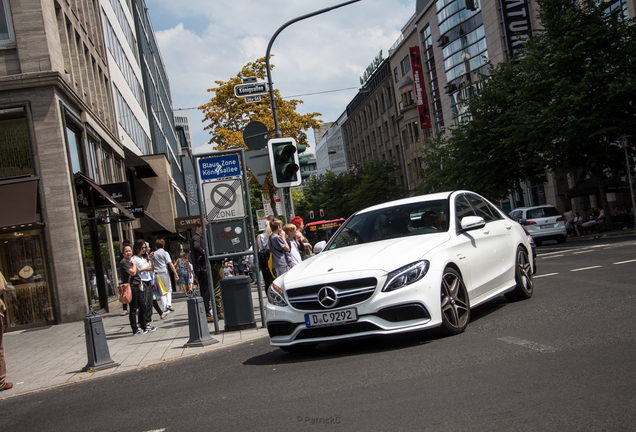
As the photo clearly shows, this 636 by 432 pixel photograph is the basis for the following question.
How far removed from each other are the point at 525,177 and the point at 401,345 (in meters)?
31.6

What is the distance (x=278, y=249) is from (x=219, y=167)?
1843mm

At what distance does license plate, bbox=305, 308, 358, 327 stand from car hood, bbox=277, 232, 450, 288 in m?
0.33

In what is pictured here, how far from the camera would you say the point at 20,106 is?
17.4 metres

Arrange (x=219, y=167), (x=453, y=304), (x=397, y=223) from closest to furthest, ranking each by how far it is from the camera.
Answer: (x=453, y=304) → (x=397, y=223) → (x=219, y=167)

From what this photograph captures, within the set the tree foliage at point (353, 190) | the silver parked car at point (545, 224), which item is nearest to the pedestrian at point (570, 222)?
the silver parked car at point (545, 224)

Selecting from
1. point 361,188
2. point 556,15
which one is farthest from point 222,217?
point 361,188

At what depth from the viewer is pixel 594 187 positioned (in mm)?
33094

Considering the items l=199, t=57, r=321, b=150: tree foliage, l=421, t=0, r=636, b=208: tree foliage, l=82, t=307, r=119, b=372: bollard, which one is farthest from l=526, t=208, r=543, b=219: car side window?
l=82, t=307, r=119, b=372: bollard

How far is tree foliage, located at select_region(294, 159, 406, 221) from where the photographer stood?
68.5m

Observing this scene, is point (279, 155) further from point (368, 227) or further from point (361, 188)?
point (361, 188)

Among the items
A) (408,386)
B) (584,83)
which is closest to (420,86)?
(584,83)

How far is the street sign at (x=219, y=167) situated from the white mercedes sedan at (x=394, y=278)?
3.28 metres

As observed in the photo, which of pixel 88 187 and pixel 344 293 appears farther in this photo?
pixel 88 187

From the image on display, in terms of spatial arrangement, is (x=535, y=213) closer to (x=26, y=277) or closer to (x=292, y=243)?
(x=292, y=243)
